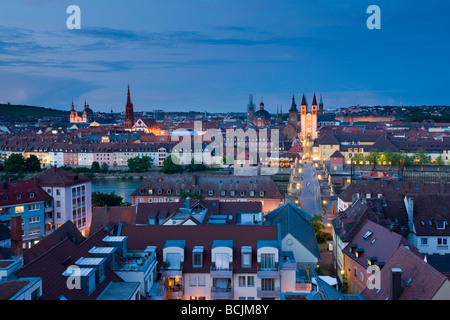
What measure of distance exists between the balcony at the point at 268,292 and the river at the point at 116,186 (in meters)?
14.8

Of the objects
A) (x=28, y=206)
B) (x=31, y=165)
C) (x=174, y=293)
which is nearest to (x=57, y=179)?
(x=28, y=206)

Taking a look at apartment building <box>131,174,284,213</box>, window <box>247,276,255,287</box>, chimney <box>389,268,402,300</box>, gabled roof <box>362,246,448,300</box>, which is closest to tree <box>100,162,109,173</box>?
apartment building <box>131,174,284,213</box>

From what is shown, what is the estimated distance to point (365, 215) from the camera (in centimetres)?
748

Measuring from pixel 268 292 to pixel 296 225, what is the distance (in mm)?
2592

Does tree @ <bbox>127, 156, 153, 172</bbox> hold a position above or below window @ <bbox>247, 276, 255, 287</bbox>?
above

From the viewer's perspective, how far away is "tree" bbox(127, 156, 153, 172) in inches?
1097

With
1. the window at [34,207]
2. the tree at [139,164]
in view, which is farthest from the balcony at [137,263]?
the tree at [139,164]

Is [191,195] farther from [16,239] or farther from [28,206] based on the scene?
[16,239]

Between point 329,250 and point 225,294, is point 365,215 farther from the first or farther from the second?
point 225,294

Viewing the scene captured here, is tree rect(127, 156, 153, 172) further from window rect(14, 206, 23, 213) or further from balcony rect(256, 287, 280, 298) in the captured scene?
balcony rect(256, 287, 280, 298)

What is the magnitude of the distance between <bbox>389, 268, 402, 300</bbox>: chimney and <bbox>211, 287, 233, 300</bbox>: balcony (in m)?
1.65
